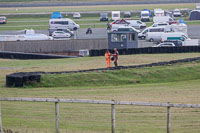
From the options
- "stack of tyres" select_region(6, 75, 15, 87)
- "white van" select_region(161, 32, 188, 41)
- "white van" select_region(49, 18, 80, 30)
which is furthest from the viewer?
"white van" select_region(49, 18, 80, 30)

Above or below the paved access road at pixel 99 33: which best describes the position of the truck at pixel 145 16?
above

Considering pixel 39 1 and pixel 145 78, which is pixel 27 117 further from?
pixel 39 1

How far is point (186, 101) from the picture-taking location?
14672 mm

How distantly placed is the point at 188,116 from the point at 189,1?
9161 cm

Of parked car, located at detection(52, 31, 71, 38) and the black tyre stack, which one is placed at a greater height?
parked car, located at detection(52, 31, 71, 38)

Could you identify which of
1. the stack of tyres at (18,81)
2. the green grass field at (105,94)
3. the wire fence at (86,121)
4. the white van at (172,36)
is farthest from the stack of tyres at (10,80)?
the white van at (172,36)

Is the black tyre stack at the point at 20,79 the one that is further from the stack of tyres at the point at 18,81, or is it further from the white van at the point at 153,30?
the white van at the point at 153,30

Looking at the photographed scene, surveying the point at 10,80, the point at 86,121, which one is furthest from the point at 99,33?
the point at 86,121

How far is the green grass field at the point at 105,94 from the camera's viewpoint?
9.86m

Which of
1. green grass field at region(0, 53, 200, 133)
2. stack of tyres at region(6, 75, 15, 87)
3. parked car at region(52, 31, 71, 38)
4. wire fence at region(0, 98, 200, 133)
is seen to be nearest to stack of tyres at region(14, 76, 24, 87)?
stack of tyres at region(6, 75, 15, 87)

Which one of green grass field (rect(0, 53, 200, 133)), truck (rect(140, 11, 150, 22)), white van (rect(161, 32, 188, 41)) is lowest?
green grass field (rect(0, 53, 200, 133))

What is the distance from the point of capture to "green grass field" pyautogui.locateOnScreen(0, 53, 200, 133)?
9859 millimetres

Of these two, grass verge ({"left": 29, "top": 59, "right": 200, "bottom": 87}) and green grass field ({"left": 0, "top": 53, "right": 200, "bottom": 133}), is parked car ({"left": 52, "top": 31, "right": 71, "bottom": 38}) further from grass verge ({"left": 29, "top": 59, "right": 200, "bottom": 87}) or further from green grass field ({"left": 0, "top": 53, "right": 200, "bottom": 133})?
grass verge ({"left": 29, "top": 59, "right": 200, "bottom": 87})

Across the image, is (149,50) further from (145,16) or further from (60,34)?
(145,16)
